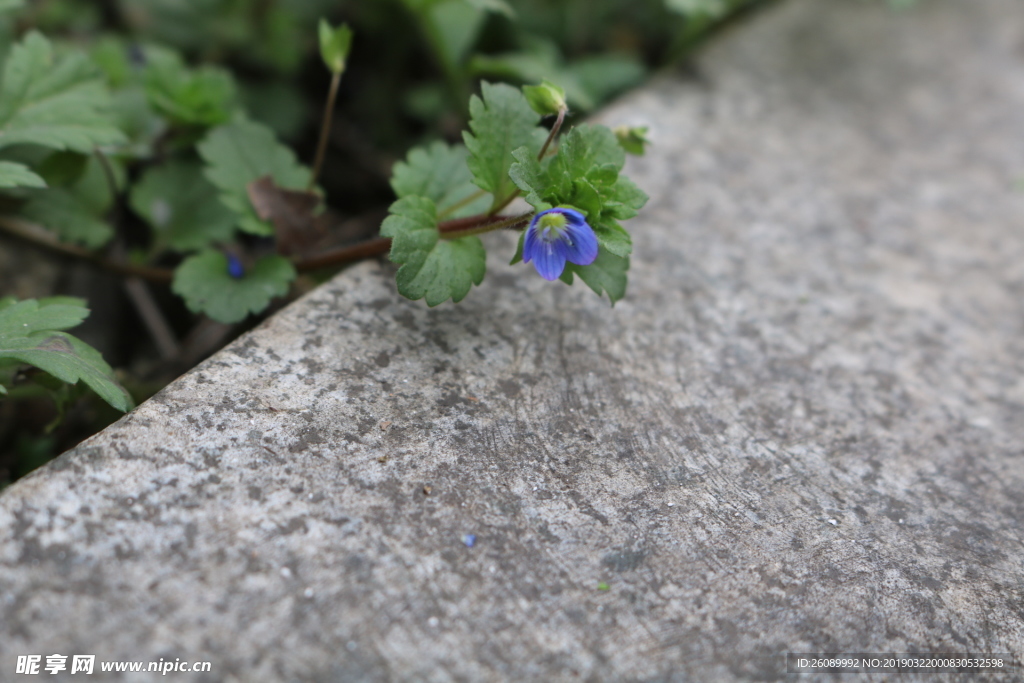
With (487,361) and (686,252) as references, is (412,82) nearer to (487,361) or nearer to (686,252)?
(686,252)

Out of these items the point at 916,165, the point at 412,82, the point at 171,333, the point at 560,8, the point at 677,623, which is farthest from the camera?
the point at 412,82

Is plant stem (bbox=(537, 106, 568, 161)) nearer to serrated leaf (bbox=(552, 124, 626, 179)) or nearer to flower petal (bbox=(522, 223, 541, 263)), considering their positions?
serrated leaf (bbox=(552, 124, 626, 179))

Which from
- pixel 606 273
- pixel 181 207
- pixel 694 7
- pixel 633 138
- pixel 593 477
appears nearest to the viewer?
pixel 593 477

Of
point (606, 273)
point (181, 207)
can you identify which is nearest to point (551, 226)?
point (606, 273)

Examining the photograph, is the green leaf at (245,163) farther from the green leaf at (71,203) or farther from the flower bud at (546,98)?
the flower bud at (546,98)

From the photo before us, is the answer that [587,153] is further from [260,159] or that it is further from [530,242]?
[260,159]

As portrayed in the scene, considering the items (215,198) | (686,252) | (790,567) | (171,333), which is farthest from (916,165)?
(171,333)

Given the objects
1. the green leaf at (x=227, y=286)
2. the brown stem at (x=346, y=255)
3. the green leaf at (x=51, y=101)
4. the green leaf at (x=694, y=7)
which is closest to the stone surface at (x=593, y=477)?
the brown stem at (x=346, y=255)
